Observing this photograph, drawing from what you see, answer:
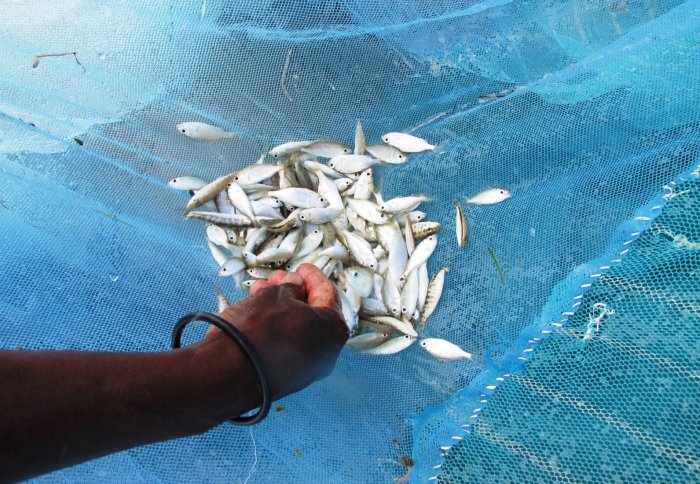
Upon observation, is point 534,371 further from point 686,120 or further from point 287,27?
point 287,27

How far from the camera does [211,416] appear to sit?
119 centimetres

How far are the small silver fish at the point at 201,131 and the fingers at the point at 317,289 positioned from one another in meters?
0.98

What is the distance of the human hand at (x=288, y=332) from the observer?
1279 millimetres

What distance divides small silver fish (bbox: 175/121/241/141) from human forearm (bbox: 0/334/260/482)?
55.7 inches

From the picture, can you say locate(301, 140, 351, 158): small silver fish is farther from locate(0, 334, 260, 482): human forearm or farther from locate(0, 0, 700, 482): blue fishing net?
locate(0, 334, 260, 482): human forearm

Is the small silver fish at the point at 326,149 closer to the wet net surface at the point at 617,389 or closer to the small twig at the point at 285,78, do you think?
the small twig at the point at 285,78

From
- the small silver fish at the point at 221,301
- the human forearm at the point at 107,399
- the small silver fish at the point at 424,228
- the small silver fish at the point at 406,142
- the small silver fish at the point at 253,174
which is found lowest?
the small silver fish at the point at 221,301

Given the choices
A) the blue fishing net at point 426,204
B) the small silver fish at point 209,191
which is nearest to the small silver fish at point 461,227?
the blue fishing net at point 426,204

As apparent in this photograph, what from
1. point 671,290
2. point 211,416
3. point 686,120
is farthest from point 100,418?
point 686,120

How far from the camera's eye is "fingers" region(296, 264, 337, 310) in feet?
5.26

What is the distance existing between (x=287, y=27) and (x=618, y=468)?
2270 mm

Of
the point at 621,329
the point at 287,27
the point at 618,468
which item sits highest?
the point at 287,27

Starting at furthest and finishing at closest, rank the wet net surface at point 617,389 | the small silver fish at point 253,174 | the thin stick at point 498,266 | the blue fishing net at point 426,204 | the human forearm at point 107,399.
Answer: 1. the small silver fish at point 253,174
2. the thin stick at point 498,266
3. the blue fishing net at point 426,204
4. the wet net surface at point 617,389
5. the human forearm at point 107,399

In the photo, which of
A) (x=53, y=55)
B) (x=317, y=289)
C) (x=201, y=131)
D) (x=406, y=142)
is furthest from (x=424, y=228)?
(x=53, y=55)
